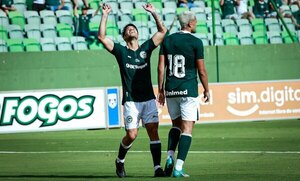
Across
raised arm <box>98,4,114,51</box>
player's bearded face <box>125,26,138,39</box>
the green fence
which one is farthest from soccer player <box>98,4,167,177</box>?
the green fence

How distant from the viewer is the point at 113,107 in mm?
24375

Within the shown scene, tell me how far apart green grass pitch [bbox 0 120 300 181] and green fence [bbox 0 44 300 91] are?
10.6 ft

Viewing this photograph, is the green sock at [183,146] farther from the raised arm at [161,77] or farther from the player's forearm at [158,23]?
the player's forearm at [158,23]

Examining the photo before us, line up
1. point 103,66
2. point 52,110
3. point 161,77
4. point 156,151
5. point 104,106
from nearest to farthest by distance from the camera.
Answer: point 161,77 → point 156,151 → point 52,110 → point 104,106 → point 103,66

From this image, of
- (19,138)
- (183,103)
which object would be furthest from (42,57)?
(183,103)

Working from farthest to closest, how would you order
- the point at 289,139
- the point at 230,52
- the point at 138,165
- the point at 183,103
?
1. the point at 230,52
2. the point at 289,139
3. the point at 138,165
4. the point at 183,103

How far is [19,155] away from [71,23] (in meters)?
9.82

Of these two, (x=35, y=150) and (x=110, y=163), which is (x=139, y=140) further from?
(x=110, y=163)

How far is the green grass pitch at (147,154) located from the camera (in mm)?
13594

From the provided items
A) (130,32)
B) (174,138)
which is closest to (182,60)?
(130,32)

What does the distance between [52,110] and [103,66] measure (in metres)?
4.36

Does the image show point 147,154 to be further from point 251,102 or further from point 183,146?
point 251,102

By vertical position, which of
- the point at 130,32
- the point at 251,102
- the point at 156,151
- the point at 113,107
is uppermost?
the point at 130,32

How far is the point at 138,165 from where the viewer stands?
15.3m
